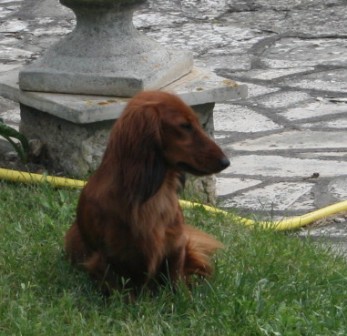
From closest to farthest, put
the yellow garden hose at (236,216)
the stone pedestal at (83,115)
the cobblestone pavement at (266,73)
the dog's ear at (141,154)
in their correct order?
the dog's ear at (141,154) < the yellow garden hose at (236,216) < the stone pedestal at (83,115) < the cobblestone pavement at (266,73)

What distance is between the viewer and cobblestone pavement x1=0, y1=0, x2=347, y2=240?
573 cm

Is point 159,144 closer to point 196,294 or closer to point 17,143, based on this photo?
point 196,294

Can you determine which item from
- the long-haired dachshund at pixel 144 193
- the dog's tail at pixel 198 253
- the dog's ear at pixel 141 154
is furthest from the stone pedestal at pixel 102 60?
the dog's ear at pixel 141 154

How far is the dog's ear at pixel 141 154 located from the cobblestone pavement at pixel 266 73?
1694 millimetres

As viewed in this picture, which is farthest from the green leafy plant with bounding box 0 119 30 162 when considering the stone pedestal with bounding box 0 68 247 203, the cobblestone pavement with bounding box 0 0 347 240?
the cobblestone pavement with bounding box 0 0 347 240

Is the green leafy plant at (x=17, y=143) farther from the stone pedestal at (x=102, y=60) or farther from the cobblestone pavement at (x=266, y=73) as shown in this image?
the cobblestone pavement at (x=266, y=73)

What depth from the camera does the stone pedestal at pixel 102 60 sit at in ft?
17.2

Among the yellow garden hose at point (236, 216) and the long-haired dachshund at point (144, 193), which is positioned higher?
the long-haired dachshund at point (144, 193)

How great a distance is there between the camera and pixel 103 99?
5.21 m

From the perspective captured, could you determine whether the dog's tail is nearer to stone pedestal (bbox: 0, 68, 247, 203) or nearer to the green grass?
the green grass

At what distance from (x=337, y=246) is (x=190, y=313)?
120 cm

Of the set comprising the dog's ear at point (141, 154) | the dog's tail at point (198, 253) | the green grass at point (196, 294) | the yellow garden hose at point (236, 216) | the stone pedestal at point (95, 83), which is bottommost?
the yellow garden hose at point (236, 216)

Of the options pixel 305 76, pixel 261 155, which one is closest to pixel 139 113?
pixel 261 155

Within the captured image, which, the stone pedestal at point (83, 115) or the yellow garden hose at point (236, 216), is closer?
the yellow garden hose at point (236, 216)
